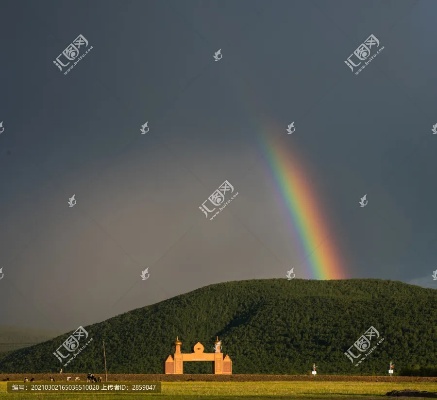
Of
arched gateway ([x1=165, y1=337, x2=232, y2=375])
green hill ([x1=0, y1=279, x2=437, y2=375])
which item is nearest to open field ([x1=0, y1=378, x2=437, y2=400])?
arched gateway ([x1=165, y1=337, x2=232, y2=375])

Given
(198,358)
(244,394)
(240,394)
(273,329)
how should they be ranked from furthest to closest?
(273,329) < (198,358) < (244,394) < (240,394)

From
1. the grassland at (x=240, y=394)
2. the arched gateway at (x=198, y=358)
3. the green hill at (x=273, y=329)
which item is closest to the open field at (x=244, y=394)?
the grassland at (x=240, y=394)

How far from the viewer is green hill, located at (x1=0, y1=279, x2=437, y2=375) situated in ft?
302

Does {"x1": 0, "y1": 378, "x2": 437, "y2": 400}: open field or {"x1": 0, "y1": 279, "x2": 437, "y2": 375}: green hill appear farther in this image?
{"x1": 0, "y1": 279, "x2": 437, "y2": 375}: green hill

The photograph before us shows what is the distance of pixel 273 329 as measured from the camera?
106312 mm

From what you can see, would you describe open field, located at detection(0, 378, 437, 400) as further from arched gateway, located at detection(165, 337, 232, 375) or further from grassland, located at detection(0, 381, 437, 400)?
arched gateway, located at detection(165, 337, 232, 375)

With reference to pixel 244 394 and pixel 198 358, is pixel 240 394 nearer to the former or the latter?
pixel 244 394

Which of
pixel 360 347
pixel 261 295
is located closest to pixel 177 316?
pixel 261 295

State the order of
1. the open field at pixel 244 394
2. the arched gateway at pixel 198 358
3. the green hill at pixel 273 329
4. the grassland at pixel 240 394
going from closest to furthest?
the grassland at pixel 240 394
the open field at pixel 244 394
the arched gateway at pixel 198 358
the green hill at pixel 273 329

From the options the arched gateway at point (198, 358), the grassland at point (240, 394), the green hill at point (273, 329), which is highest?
the green hill at point (273, 329)

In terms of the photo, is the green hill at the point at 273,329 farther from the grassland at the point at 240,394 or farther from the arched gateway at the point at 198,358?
the grassland at the point at 240,394

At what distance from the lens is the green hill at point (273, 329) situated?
302ft

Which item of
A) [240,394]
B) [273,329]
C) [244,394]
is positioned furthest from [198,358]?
[240,394]

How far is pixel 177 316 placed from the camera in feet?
396
